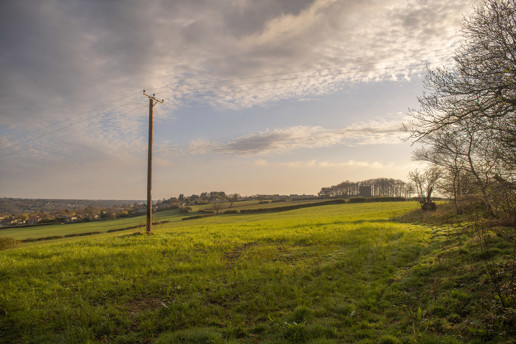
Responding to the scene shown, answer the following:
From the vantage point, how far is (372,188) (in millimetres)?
135750

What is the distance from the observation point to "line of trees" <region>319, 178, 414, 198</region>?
12631 cm

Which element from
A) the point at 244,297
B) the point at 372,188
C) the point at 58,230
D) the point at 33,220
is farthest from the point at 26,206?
the point at 372,188

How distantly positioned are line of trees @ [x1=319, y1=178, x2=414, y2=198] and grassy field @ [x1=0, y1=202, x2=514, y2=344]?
386ft

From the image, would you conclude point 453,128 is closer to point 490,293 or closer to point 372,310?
point 490,293

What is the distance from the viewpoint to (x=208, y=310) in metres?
8.04

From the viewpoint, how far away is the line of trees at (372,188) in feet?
414

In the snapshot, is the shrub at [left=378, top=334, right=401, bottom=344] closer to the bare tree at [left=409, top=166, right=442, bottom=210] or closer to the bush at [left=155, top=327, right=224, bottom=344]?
the bush at [left=155, top=327, right=224, bottom=344]

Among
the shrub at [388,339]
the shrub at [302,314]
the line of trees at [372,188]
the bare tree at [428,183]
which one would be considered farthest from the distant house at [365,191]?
the shrub at [388,339]

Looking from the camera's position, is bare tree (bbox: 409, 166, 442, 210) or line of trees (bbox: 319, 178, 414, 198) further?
line of trees (bbox: 319, 178, 414, 198)

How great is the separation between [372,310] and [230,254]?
28.2 feet

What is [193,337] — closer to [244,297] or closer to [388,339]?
[244,297]

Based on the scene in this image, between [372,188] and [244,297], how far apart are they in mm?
140105


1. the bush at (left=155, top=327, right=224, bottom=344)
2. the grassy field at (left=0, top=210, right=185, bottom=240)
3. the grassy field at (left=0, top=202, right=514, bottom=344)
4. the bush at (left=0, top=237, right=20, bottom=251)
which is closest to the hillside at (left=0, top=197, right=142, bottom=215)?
the grassy field at (left=0, top=210, right=185, bottom=240)

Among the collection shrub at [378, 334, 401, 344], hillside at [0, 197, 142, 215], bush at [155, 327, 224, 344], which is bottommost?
hillside at [0, 197, 142, 215]
